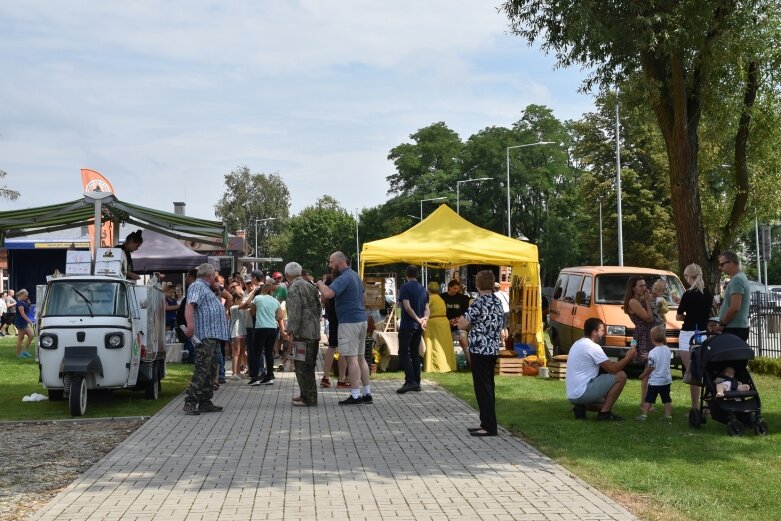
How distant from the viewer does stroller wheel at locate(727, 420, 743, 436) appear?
34.2ft

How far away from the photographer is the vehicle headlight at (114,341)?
42.3 feet

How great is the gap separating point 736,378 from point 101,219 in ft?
34.8

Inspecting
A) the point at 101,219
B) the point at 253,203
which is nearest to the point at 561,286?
the point at 101,219

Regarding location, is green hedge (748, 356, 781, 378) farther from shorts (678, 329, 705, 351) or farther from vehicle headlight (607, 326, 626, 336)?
shorts (678, 329, 705, 351)

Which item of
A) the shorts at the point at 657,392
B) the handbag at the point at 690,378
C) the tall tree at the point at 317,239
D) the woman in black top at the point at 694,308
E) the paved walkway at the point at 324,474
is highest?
the tall tree at the point at 317,239

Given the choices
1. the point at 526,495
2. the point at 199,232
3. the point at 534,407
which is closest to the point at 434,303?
the point at 199,232

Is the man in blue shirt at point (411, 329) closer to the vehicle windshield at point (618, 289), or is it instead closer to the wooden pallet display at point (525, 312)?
the wooden pallet display at point (525, 312)

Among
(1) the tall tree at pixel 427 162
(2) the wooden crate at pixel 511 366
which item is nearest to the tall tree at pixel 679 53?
(2) the wooden crate at pixel 511 366

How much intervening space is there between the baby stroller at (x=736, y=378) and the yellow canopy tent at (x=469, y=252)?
8.40m

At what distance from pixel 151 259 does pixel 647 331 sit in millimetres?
13974

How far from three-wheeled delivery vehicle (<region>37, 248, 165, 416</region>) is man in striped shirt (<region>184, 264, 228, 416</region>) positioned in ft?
3.09

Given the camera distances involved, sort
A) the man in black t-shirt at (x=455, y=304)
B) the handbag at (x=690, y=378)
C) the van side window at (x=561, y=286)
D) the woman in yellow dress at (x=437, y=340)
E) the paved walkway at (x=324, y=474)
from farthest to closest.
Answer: the van side window at (x=561, y=286) → the man in black t-shirt at (x=455, y=304) → the woman in yellow dress at (x=437, y=340) → the handbag at (x=690, y=378) → the paved walkway at (x=324, y=474)

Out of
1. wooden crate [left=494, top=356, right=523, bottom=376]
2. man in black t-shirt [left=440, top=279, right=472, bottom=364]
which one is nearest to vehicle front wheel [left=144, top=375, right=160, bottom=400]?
wooden crate [left=494, top=356, right=523, bottom=376]

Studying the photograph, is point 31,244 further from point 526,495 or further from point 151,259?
point 526,495
